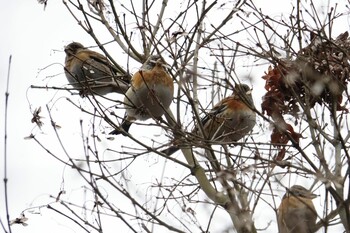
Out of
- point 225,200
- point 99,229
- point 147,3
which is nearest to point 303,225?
point 225,200

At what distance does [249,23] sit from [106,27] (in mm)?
2277

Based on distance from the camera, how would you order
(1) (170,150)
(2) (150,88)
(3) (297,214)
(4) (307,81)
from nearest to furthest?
(4) (307,81) → (3) (297,214) → (1) (170,150) → (2) (150,88)

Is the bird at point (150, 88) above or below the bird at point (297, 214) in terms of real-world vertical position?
above

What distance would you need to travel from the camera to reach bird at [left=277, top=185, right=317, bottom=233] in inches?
236

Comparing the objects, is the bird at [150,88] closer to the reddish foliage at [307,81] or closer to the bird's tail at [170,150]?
the bird's tail at [170,150]

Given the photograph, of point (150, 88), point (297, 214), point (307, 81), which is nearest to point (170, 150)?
point (150, 88)

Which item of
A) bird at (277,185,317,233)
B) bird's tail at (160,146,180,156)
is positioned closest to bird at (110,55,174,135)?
bird's tail at (160,146,180,156)

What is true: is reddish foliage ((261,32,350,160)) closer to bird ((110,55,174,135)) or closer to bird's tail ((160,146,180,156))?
bird's tail ((160,146,180,156))

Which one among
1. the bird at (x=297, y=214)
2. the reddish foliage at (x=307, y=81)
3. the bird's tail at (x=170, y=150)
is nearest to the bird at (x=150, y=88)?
the bird's tail at (x=170, y=150)

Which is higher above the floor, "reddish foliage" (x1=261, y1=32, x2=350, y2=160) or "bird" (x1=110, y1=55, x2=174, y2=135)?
"bird" (x1=110, y1=55, x2=174, y2=135)

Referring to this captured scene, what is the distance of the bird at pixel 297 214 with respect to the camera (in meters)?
5.99

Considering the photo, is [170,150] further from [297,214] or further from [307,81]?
[307,81]

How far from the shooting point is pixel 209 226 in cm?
600

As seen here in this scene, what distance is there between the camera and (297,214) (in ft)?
22.0
